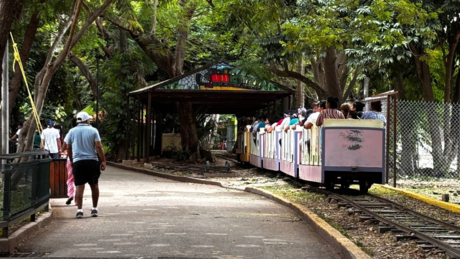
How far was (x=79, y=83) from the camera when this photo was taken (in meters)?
48.8

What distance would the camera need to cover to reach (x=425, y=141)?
856 inches

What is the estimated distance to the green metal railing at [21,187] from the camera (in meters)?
7.96

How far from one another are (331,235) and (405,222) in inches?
105

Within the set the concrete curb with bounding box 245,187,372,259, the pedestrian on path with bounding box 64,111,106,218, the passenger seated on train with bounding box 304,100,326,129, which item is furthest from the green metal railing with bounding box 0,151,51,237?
the passenger seated on train with bounding box 304,100,326,129

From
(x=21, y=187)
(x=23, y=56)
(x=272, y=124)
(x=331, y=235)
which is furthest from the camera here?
(x=272, y=124)

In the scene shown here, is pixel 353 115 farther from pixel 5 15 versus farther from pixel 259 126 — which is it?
pixel 259 126

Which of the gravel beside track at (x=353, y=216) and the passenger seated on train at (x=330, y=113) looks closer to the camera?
the gravel beside track at (x=353, y=216)

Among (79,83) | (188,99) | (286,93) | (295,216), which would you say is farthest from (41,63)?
(295,216)

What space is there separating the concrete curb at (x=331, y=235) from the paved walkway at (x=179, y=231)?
0.12 meters

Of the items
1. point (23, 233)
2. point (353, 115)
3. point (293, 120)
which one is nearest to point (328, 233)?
point (23, 233)

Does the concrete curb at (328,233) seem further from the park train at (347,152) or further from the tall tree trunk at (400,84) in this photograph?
the tall tree trunk at (400,84)

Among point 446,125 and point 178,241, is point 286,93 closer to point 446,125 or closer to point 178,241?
point 446,125

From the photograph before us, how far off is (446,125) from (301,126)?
5651mm

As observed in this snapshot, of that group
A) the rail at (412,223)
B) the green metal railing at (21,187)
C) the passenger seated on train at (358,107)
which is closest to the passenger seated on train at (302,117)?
the passenger seated on train at (358,107)
